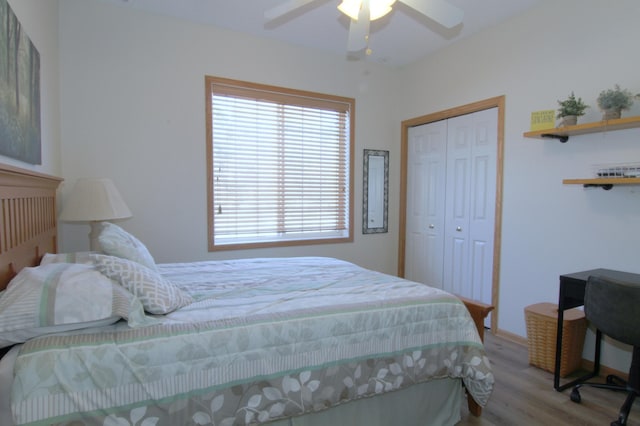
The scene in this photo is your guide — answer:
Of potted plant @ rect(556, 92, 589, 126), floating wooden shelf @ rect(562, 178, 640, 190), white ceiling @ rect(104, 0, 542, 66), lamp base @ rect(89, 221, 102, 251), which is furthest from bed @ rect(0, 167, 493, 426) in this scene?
white ceiling @ rect(104, 0, 542, 66)

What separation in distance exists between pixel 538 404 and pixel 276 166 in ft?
9.66

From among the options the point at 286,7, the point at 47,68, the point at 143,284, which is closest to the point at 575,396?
the point at 143,284

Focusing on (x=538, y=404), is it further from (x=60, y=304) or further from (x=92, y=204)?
(x=92, y=204)

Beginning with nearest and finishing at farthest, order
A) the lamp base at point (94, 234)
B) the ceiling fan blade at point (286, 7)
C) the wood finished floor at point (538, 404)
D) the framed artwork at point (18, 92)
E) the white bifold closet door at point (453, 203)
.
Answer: the framed artwork at point (18, 92) < the wood finished floor at point (538, 404) < the ceiling fan blade at point (286, 7) < the lamp base at point (94, 234) < the white bifold closet door at point (453, 203)

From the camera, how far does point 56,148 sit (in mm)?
2779

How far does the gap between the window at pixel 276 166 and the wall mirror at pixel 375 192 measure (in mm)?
215

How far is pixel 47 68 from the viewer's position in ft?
8.29

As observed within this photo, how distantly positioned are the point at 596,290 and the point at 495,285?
1349 millimetres

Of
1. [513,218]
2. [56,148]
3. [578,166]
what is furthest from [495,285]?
[56,148]

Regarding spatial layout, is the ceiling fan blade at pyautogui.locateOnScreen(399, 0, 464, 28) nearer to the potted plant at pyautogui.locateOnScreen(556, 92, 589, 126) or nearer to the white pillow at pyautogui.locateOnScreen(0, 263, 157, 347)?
the potted plant at pyautogui.locateOnScreen(556, 92, 589, 126)

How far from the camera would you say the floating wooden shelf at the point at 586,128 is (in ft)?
7.64

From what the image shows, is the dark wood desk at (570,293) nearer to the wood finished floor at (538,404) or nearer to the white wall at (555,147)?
the wood finished floor at (538,404)

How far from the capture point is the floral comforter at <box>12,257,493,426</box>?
1.20 m

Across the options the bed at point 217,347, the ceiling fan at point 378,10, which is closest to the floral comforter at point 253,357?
the bed at point 217,347
